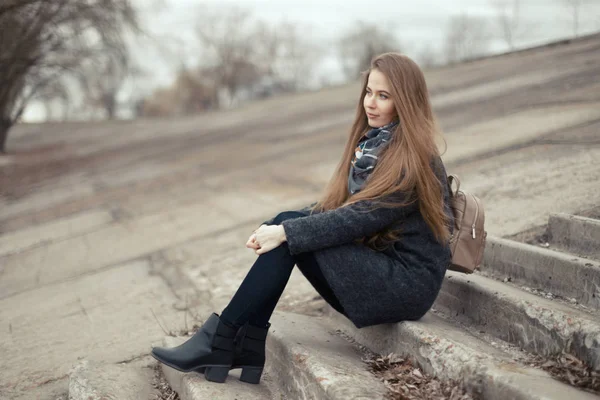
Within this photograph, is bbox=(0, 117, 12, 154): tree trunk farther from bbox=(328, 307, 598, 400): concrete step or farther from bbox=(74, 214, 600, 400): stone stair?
bbox=(328, 307, 598, 400): concrete step

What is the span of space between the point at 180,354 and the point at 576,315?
1632 millimetres

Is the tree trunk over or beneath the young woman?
beneath

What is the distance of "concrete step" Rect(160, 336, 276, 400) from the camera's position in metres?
2.64

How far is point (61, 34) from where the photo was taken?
13.9 metres

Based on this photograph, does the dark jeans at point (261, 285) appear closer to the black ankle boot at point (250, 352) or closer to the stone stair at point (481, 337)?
the black ankle boot at point (250, 352)

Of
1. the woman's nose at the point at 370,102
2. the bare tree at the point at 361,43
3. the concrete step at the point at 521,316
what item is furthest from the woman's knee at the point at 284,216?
the bare tree at the point at 361,43

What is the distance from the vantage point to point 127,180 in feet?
32.3

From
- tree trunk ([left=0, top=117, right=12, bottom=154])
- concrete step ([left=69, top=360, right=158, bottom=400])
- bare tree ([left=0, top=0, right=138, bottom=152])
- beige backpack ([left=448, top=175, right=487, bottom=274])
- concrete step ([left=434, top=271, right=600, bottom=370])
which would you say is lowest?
tree trunk ([left=0, top=117, right=12, bottom=154])

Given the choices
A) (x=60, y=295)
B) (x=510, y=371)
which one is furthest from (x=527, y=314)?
(x=60, y=295)

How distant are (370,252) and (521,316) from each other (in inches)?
26.5

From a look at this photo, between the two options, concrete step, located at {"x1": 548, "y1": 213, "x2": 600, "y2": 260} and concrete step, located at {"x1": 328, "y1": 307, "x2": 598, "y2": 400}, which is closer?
concrete step, located at {"x1": 328, "y1": 307, "x2": 598, "y2": 400}

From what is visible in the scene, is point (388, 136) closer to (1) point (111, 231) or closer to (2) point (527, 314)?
(2) point (527, 314)

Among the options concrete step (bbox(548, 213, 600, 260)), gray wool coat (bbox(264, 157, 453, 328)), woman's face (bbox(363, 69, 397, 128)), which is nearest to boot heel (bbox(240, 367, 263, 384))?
gray wool coat (bbox(264, 157, 453, 328))

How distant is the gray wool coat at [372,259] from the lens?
103 inches
